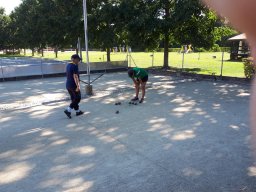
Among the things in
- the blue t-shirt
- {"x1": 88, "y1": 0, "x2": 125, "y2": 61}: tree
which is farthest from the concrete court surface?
{"x1": 88, "y1": 0, "x2": 125, "y2": 61}: tree

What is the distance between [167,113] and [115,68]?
536 inches

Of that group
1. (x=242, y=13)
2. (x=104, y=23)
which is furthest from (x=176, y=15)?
(x=242, y=13)

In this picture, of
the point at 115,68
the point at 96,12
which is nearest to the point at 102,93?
the point at 115,68

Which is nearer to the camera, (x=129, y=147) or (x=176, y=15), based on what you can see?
(x=129, y=147)

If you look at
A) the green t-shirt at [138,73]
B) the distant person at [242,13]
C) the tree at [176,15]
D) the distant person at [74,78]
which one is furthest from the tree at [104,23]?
the distant person at [242,13]

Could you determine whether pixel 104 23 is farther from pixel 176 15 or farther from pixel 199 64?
pixel 199 64

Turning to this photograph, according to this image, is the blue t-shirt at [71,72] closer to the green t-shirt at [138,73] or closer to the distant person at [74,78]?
the distant person at [74,78]

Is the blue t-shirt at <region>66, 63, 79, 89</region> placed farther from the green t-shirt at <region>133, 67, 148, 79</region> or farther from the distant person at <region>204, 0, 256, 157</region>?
the distant person at <region>204, 0, 256, 157</region>

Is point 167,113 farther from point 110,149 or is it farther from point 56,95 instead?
point 56,95

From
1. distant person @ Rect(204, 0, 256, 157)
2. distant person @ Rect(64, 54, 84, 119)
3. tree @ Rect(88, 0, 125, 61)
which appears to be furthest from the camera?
tree @ Rect(88, 0, 125, 61)

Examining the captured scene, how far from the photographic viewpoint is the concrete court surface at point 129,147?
4.54 m

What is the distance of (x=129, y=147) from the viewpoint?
6.09 meters

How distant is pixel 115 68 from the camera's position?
22062 millimetres

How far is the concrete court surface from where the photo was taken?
14.9 ft
